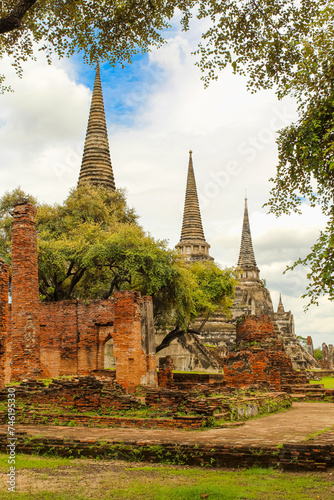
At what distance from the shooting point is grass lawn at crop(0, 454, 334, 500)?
530 cm

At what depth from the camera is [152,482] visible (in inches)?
230

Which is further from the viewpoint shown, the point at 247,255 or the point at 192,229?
the point at 247,255

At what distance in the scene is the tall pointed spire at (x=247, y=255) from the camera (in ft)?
167

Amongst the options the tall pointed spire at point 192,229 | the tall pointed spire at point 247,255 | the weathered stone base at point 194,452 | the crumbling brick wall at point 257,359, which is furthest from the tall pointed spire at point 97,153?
the weathered stone base at point 194,452

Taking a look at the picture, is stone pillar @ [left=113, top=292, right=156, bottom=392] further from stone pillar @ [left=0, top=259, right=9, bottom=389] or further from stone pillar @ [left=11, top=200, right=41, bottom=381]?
stone pillar @ [left=0, top=259, right=9, bottom=389]

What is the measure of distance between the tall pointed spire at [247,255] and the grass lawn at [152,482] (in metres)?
44.2

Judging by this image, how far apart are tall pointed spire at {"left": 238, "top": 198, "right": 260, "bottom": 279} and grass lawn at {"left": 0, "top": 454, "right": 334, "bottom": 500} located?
44.2 m

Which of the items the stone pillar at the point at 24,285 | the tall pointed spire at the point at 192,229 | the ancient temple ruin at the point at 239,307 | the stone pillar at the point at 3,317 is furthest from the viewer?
the tall pointed spire at the point at 192,229

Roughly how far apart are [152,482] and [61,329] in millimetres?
12186

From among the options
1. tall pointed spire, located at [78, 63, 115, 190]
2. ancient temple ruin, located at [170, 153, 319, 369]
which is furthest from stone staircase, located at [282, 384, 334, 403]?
tall pointed spire, located at [78, 63, 115, 190]

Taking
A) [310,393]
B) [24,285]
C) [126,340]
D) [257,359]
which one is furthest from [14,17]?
[310,393]

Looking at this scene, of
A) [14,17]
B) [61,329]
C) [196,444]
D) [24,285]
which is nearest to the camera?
[14,17]

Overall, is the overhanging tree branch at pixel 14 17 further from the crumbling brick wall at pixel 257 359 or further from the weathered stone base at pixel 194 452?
the crumbling brick wall at pixel 257 359

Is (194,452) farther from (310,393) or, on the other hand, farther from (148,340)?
(148,340)
